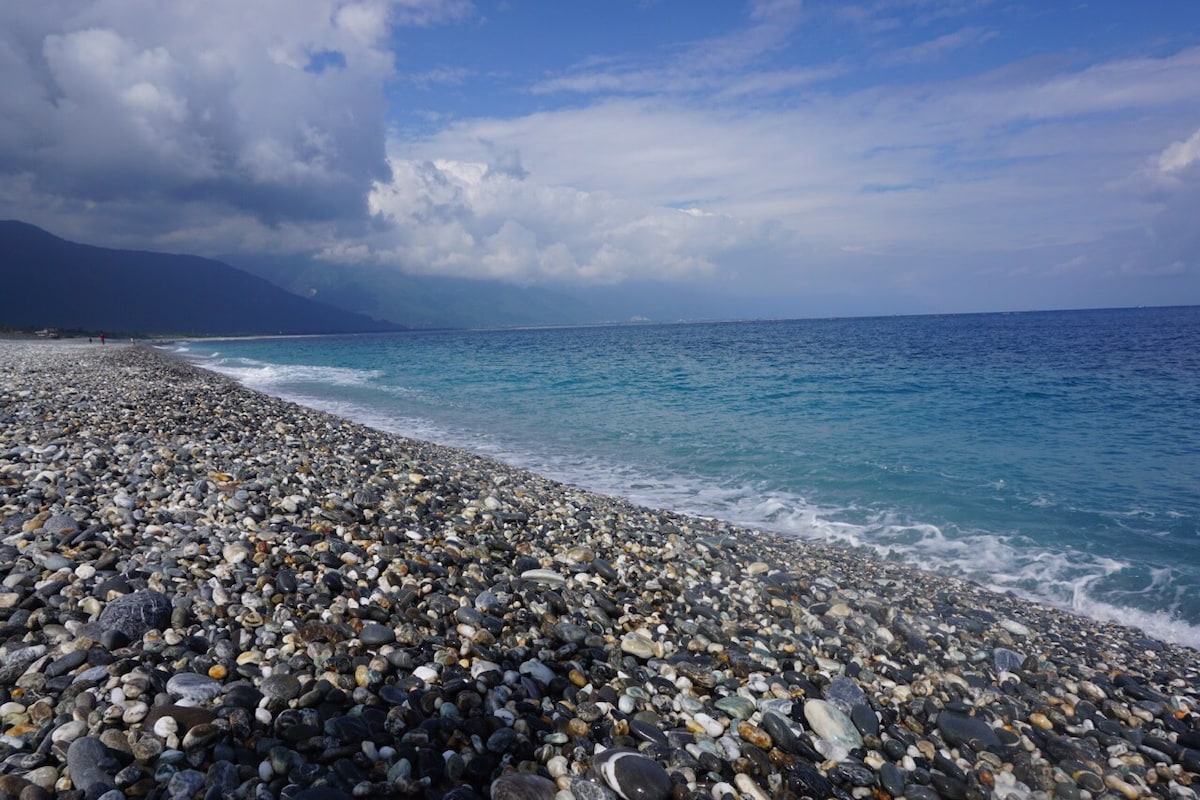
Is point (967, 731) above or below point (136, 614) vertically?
below

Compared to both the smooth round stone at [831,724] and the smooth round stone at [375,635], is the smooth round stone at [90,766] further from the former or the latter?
the smooth round stone at [831,724]

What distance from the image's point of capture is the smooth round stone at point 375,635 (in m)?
4.85

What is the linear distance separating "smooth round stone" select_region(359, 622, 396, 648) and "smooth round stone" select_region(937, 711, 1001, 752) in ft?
15.4

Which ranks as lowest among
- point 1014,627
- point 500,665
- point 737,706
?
point 1014,627

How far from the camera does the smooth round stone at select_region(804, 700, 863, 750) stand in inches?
177

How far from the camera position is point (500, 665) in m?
4.87

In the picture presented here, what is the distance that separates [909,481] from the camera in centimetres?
1512

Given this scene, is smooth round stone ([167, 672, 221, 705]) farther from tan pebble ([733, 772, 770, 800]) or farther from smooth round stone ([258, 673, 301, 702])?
tan pebble ([733, 772, 770, 800])

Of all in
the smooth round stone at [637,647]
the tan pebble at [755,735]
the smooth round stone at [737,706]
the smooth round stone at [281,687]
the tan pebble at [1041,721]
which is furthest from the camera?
the smooth round stone at [637,647]

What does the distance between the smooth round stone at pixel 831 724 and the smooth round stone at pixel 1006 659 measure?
8.50 ft

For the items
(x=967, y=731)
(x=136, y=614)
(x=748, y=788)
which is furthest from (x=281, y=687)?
(x=967, y=731)

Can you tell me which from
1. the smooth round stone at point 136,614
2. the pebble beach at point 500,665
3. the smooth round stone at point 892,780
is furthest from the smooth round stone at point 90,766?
the smooth round stone at point 892,780

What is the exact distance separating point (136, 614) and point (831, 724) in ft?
18.3

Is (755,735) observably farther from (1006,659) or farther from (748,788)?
(1006,659)
